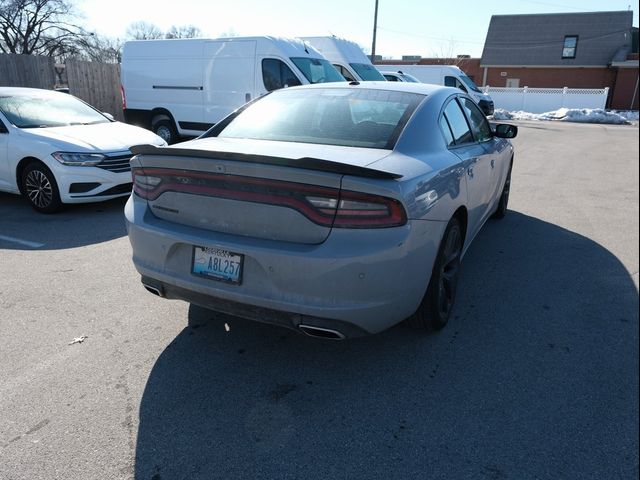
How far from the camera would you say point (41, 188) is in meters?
6.13

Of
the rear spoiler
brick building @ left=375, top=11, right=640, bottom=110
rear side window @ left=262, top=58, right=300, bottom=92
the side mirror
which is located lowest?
the side mirror

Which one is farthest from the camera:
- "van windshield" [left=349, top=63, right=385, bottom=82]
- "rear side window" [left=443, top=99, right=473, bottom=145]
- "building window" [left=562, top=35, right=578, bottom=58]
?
"building window" [left=562, top=35, right=578, bottom=58]

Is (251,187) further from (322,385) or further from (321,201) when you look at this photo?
(322,385)

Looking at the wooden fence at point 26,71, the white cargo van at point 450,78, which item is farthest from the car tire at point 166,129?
the white cargo van at point 450,78

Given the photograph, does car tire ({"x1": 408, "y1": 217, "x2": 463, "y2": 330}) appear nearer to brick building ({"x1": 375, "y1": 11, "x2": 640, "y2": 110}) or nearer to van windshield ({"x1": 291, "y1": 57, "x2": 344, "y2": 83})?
van windshield ({"x1": 291, "y1": 57, "x2": 344, "y2": 83})

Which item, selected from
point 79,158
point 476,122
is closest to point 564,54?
point 476,122

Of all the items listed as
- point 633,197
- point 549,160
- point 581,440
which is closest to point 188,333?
point 581,440

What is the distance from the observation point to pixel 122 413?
253 centimetres

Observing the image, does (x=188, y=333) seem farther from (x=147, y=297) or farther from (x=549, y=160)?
(x=549, y=160)

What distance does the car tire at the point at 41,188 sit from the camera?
19.8 feet

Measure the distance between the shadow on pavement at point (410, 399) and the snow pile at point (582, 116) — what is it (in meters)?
26.4

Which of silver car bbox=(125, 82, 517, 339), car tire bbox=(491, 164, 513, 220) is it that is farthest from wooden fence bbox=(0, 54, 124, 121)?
silver car bbox=(125, 82, 517, 339)

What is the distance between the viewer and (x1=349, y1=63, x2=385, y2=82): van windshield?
14414 millimetres

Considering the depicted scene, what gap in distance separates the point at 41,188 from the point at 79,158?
2.17ft
